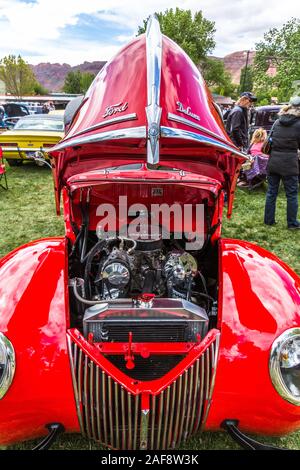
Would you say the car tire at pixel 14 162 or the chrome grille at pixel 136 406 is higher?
the car tire at pixel 14 162

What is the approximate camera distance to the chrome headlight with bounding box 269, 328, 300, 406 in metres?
1.87

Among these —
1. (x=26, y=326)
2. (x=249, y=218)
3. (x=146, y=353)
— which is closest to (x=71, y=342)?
(x=26, y=326)

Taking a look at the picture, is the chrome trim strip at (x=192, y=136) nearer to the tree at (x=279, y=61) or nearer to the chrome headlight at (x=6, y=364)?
the chrome headlight at (x=6, y=364)

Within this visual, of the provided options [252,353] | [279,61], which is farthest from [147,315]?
[279,61]

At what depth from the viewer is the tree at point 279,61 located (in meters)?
31.6

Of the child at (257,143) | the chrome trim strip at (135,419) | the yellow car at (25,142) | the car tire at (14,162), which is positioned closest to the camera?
the chrome trim strip at (135,419)

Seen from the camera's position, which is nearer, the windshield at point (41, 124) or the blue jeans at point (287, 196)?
the blue jeans at point (287, 196)

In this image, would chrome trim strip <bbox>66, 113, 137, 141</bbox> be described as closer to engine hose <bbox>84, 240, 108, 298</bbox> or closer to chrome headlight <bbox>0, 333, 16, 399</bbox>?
engine hose <bbox>84, 240, 108, 298</bbox>

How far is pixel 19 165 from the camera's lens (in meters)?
10.6

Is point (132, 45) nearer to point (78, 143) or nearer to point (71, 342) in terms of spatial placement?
point (78, 143)

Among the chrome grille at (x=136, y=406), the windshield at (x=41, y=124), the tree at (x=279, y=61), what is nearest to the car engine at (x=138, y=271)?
the chrome grille at (x=136, y=406)

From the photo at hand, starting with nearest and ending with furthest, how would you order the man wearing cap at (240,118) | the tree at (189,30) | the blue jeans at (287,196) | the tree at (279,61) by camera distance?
the blue jeans at (287,196), the man wearing cap at (240,118), the tree at (279,61), the tree at (189,30)

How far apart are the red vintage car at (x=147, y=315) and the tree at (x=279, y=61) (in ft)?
103

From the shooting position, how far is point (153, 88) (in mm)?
1997
